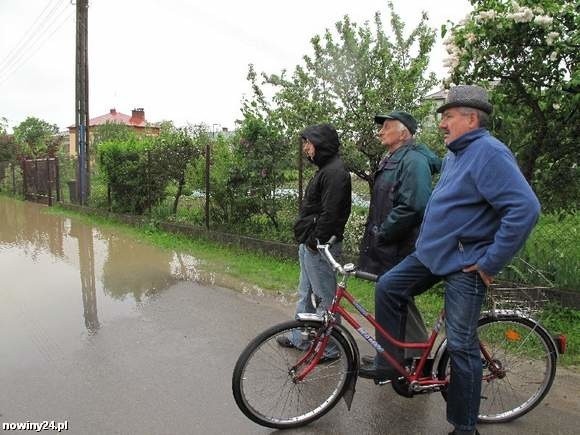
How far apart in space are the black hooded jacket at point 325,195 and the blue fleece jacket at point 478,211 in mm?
1071

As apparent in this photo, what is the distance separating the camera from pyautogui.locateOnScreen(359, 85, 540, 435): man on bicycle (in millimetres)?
2479

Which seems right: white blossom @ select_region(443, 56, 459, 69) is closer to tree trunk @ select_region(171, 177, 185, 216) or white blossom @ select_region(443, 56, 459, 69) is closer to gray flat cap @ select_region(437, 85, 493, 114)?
gray flat cap @ select_region(437, 85, 493, 114)

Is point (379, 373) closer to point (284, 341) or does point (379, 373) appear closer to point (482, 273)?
point (284, 341)

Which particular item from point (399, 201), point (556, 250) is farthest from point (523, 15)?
point (556, 250)

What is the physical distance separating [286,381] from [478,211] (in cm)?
159

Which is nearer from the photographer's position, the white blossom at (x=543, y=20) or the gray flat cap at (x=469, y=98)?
the gray flat cap at (x=469, y=98)

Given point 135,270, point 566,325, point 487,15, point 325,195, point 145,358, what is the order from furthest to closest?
1. point 135,270
2. point 566,325
3. point 487,15
4. point 145,358
5. point 325,195

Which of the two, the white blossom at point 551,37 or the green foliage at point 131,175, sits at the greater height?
the white blossom at point 551,37

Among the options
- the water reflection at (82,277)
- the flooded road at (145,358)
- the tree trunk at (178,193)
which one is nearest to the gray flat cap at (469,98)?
the flooded road at (145,358)

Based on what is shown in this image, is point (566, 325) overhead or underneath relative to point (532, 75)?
underneath

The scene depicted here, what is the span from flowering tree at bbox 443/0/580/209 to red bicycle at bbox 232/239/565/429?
2.39m

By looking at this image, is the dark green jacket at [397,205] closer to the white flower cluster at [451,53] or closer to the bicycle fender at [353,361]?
the bicycle fender at [353,361]

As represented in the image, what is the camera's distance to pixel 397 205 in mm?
3404

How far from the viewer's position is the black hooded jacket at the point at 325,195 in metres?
3.85
